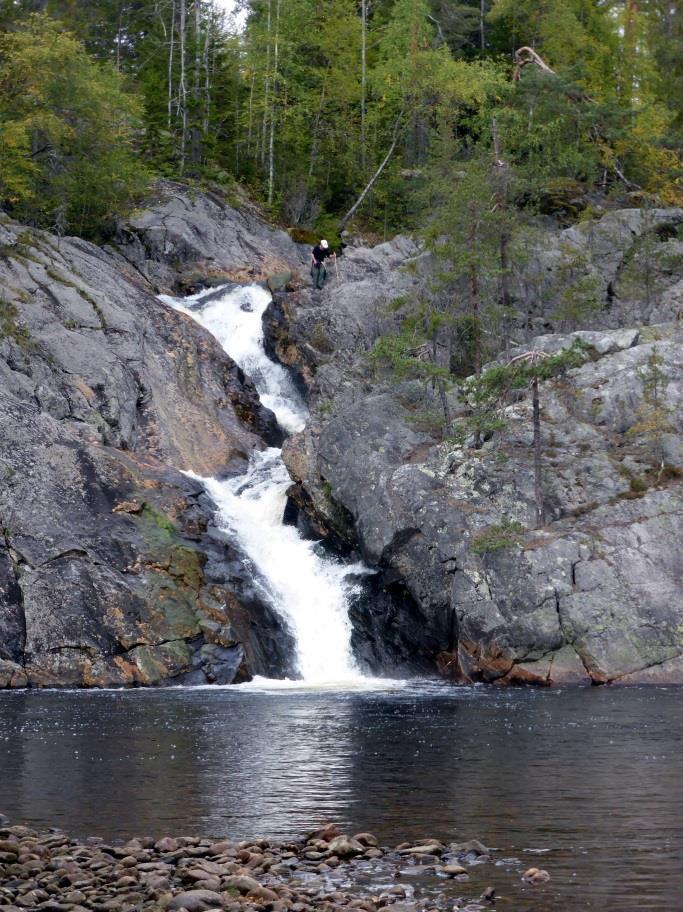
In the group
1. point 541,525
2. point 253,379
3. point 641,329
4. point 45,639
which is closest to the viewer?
point 45,639

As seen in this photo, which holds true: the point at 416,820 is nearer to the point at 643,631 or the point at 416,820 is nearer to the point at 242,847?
the point at 242,847

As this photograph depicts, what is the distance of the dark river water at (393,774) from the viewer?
13820 millimetres

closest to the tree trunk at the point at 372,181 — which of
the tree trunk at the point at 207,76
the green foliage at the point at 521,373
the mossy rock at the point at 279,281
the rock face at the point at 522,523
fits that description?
the tree trunk at the point at 207,76

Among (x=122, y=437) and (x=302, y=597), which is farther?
(x=122, y=437)

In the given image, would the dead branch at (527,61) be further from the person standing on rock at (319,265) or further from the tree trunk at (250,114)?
the person standing on rock at (319,265)

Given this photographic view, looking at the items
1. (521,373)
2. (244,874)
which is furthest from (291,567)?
(244,874)

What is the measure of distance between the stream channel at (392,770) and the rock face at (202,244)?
25473 mm

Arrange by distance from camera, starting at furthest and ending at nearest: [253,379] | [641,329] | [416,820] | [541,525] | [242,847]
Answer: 1. [253,379]
2. [641,329]
3. [541,525]
4. [416,820]
5. [242,847]

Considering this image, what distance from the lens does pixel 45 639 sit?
106 feet

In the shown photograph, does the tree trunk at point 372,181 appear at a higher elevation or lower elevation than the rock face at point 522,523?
higher

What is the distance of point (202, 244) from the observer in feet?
183

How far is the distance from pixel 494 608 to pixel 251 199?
35859mm

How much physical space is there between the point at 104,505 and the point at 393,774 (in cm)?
1882

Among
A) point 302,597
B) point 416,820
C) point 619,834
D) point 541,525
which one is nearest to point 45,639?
point 302,597
